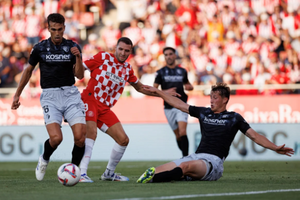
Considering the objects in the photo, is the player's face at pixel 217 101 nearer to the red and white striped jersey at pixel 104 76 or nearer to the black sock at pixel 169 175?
the black sock at pixel 169 175

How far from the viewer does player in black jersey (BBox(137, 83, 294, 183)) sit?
7336 millimetres

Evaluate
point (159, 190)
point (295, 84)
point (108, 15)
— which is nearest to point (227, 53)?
point (295, 84)

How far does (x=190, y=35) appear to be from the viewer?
63.8 ft

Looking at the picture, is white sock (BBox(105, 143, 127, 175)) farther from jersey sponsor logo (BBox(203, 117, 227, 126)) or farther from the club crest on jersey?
the club crest on jersey

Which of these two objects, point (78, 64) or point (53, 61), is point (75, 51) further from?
point (53, 61)

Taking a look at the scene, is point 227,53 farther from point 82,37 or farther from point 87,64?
point 87,64

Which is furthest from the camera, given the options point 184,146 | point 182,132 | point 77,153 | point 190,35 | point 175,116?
point 190,35

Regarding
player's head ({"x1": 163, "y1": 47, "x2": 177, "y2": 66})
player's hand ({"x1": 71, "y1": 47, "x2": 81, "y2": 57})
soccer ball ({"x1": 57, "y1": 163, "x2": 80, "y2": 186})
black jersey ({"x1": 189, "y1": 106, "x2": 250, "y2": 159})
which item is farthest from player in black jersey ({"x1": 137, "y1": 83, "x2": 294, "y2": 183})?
player's head ({"x1": 163, "y1": 47, "x2": 177, "y2": 66})

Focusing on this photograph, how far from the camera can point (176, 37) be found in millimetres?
19312

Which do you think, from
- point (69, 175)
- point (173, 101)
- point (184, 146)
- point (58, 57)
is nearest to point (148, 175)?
point (69, 175)

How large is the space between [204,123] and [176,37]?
11.7 m

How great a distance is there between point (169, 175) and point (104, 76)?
225cm

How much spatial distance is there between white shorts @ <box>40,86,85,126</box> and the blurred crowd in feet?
32.6

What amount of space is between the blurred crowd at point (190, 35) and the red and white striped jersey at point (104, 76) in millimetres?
9113
